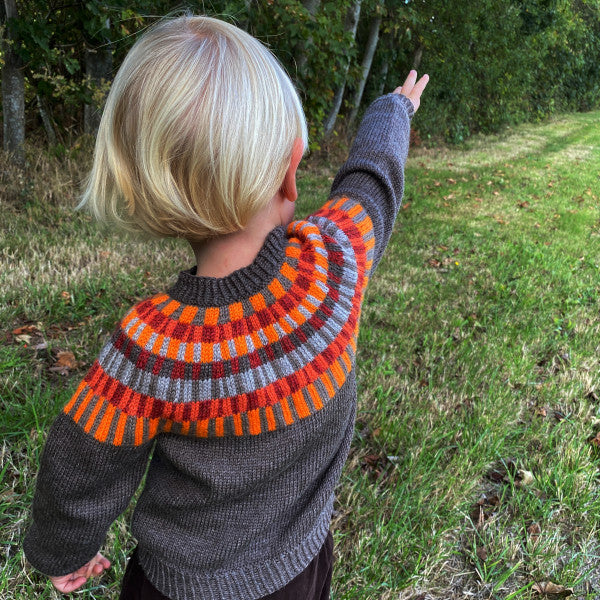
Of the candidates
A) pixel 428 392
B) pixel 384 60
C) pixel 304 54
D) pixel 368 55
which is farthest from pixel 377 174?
pixel 384 60

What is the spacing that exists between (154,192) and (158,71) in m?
0.23

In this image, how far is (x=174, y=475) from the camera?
1271mm

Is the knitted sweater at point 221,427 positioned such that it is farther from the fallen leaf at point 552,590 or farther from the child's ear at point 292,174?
the fallen leaf at point 552,590

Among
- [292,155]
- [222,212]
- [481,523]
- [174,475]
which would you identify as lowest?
[481,523]

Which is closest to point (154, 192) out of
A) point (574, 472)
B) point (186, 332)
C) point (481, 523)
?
point (186, 332)

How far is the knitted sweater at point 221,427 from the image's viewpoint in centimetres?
111

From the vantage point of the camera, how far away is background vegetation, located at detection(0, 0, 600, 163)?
5.39 metres

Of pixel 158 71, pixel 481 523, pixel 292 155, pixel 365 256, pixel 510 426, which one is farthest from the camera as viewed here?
pixel 510 426

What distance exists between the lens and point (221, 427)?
3.75 feet

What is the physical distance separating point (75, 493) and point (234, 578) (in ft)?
1.39

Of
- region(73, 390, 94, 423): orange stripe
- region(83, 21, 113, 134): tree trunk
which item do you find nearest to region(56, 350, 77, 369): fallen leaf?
region(73, 390, 94, 423): orange stripe

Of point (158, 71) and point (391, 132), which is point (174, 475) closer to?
point (158, 71)

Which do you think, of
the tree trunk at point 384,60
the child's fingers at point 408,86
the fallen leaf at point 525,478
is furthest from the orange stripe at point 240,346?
the tree trunk at point 384,60

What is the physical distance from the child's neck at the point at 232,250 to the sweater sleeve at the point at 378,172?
0.44 m
